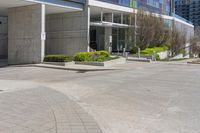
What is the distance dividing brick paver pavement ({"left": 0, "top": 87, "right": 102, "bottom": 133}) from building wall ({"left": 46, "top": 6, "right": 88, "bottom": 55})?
21.6 meters

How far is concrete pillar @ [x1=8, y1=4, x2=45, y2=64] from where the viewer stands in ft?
85.6

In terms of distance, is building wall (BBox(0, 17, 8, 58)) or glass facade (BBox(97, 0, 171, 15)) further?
building wall (BBox(0, 17, 8, 58))

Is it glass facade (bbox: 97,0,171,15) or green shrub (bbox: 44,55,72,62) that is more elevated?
glass facade (bbox: 97,0,171,15)

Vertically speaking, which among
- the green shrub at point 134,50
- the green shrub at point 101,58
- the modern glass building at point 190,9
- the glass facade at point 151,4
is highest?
the modern glass building at point 190,9

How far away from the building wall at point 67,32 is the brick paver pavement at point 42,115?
21.6 meters

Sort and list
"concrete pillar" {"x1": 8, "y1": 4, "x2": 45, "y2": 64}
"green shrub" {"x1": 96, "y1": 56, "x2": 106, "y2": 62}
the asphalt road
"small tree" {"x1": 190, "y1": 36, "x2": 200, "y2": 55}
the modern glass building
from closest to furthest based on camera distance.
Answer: the asphalt road → "green shrub" {"x1": 96, "y1": 56, "x2": 106, "y2": 62} → "concrete pillar" {"x1": 8, "y1": 4, "x2": 45, "y2": 64} → "small tree" {"x1": 190, "y1": 36, "x2": 200, "y2": 55} → the modern glass building

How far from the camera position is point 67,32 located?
3356 cm

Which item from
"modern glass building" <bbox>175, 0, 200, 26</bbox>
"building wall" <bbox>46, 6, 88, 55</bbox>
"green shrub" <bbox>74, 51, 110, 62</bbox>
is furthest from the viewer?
"modern glass building" <bbox>175, 0, 200, 26</bbox>

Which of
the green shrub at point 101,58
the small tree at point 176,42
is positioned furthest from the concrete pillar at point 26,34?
the small tree at point 176,42

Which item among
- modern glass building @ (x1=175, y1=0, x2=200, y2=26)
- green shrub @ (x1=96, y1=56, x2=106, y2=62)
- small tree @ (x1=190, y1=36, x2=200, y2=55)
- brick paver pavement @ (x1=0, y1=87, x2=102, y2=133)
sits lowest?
brick paver pavement @ (x1=0, y1=87, x2=102, y2=133)

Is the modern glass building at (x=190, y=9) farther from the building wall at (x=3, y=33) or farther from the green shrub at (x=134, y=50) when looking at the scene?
the building wall at (x=3, y=33)

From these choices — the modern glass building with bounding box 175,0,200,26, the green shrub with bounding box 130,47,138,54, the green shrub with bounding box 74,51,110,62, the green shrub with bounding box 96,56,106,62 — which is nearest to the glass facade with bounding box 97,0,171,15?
the green shrub with bounding box 130,47,138,54

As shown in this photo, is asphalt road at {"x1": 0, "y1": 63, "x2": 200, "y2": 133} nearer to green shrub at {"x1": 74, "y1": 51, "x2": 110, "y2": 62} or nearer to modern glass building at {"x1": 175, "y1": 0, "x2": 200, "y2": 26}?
green shrub at {"x1": 74, "y1": 51, "x2": 110, "y2": 62}

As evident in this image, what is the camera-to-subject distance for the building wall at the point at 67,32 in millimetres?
31609
